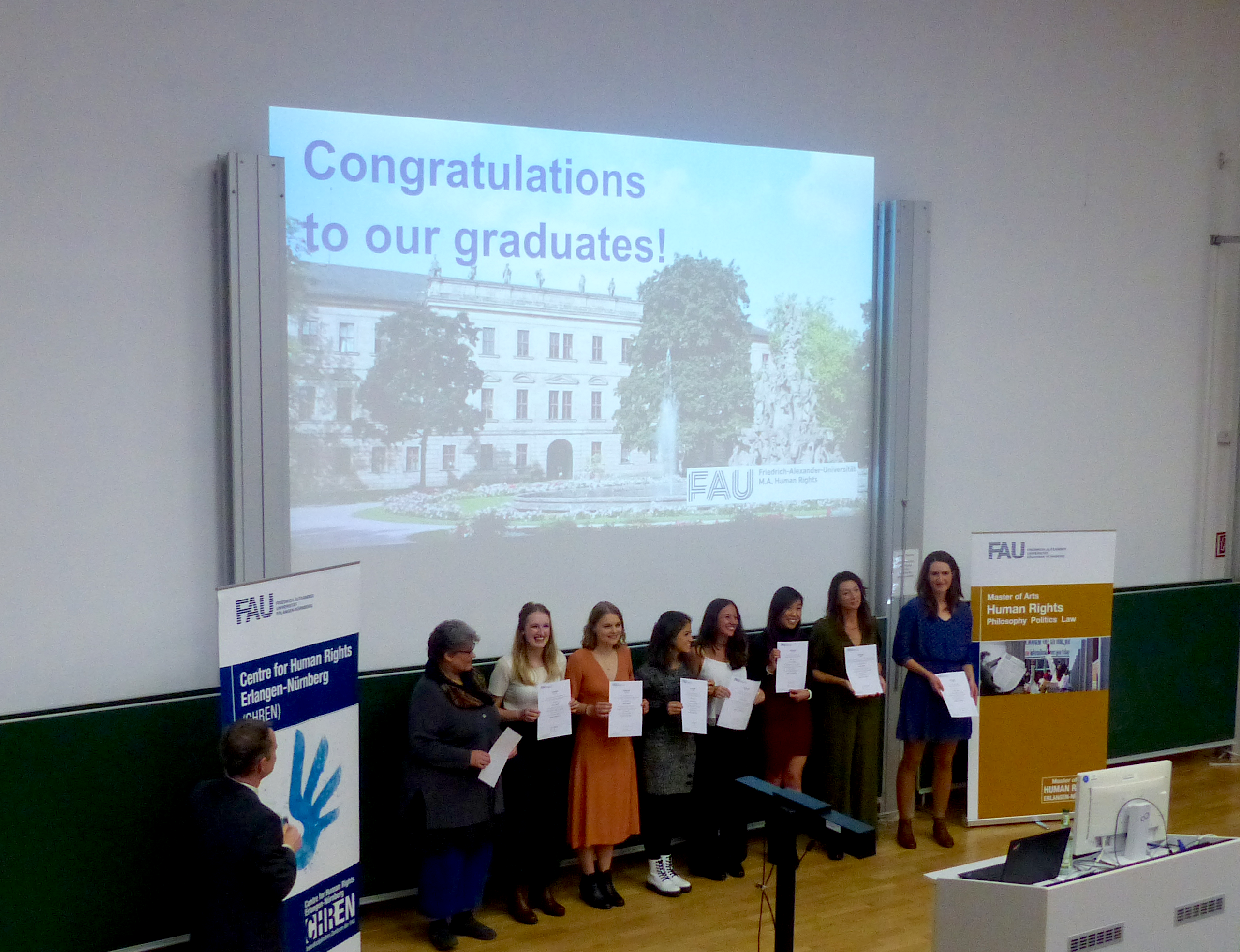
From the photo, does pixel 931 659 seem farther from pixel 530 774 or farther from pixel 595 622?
pixel 530 774

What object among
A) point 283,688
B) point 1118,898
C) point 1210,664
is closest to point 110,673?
point 283,688

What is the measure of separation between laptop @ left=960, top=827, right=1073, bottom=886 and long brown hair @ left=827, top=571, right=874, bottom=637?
7.56 feet

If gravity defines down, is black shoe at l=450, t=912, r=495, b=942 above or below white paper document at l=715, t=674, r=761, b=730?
below

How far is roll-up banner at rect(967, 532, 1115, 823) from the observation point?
22.2 feet

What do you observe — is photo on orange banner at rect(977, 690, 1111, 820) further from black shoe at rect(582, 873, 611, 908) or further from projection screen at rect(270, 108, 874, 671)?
black shoe at rect(582, 873, 611, 908)

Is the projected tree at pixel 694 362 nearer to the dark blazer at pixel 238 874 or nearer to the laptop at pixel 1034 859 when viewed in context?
the laptop at pixel 1034 859

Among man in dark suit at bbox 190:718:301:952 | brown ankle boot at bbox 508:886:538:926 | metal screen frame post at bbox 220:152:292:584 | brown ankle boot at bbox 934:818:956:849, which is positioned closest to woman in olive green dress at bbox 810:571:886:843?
brown ankle boot at bbox 934:818:956:849

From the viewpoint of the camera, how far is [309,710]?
4574 millimetres

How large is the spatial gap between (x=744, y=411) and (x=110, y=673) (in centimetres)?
358

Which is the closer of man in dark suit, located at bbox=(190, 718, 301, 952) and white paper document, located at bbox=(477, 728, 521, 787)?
man in dark suit, located at bbox=(190, 718, 301, 952)

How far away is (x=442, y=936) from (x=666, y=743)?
1.40 meters

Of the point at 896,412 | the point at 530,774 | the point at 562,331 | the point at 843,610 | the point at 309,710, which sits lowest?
the point at 530,774

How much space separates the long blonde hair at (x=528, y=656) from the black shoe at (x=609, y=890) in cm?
108

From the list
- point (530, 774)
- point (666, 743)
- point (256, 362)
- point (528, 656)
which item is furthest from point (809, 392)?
point (256, 362)
